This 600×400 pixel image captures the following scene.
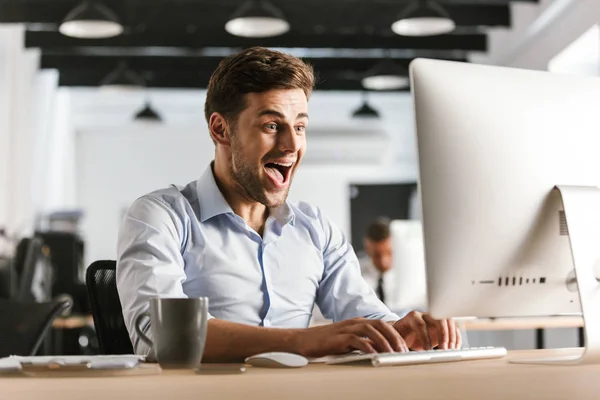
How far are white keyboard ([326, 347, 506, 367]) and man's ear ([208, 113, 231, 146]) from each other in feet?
2.57

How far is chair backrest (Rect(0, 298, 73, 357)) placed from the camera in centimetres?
197

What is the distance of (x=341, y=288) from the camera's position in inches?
88.6

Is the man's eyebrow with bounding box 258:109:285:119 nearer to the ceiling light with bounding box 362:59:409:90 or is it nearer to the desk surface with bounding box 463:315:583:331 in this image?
the desk surface with bounding box 463:315:583:331

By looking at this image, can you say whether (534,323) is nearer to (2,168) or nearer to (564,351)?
(564,351)

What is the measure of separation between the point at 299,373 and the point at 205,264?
32.0 inches

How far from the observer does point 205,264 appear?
2.05m

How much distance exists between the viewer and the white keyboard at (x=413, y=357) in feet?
4.80

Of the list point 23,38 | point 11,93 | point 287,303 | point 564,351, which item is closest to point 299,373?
point 564,351

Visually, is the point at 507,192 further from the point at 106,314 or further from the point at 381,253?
the point at 381,253

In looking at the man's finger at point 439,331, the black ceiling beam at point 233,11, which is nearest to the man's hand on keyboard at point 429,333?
the man's finger at point 439,331

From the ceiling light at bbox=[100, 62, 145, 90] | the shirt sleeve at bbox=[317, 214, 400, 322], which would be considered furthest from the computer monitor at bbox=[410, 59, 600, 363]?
the ceiling light at bbox=[100, 62, 145, 90]

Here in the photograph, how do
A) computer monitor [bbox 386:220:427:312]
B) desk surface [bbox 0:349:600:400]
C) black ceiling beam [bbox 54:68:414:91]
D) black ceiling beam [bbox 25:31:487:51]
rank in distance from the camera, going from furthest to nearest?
black ceiling beam [bbox 54:68:414:91] < black ceiling beam [bbox 25:31:487:51] < computer monitor [bbox 386:220:427:312] < desk surface [bbox 0:349:600:400]

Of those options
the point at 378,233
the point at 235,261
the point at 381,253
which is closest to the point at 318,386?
the point at 235,261

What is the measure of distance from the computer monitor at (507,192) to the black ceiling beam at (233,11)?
25.0 feet
